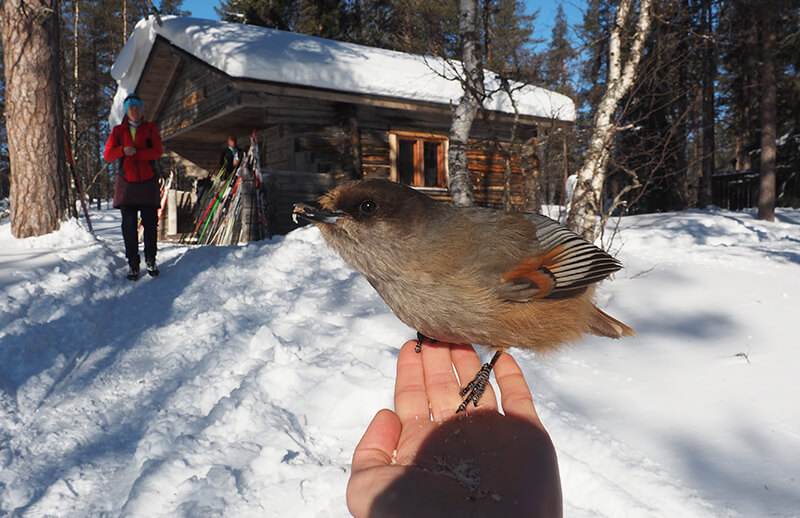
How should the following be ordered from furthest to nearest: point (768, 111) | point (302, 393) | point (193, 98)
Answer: point (768, 111) → point (193, 98) → point (302, 393)

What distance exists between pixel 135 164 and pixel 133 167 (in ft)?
0.14

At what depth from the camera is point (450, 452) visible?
190 cm

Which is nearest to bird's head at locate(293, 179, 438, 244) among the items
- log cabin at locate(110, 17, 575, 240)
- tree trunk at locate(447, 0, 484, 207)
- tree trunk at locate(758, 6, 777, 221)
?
tree trunk at locate(447, 0, 484, 207)

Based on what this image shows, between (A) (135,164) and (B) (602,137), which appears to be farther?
(B) (602,137)

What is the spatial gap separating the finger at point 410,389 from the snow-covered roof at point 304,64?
769 cm

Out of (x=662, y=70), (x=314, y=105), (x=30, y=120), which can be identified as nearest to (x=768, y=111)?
(x=662, y=70)

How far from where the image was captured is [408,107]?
37.6 feet

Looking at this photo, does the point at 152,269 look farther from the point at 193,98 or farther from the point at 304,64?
the point at 193,98

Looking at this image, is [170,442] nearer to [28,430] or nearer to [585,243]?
[28,430]

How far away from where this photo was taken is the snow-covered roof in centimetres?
999

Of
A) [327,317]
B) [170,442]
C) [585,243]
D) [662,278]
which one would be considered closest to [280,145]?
[327,317]

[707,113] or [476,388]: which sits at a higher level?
[707,113]

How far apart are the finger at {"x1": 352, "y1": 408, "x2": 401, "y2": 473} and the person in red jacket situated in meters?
5.09

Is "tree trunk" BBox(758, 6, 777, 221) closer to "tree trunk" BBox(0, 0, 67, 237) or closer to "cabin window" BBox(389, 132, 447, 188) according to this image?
"cabin window" BBox(389, 132, 447, 188)
